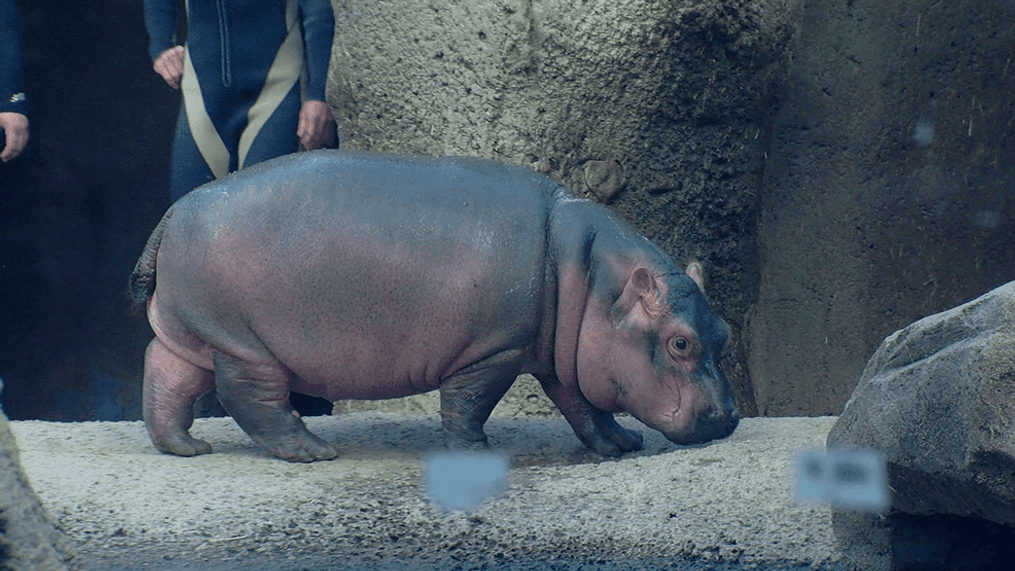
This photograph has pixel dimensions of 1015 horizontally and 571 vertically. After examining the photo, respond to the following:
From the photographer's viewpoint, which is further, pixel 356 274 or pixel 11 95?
pixel 11 95

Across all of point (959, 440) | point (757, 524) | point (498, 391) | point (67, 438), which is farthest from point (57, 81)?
point (959, 440)

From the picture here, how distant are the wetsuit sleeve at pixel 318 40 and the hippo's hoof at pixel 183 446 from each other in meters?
1.26

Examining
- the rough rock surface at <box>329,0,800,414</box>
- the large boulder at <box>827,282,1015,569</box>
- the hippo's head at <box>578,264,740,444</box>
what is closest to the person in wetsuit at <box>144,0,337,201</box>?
the rough rock surface at <box>329,0,800,414</box>

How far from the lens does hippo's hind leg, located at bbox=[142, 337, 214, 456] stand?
2883mm

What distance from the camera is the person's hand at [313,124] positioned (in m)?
3.53

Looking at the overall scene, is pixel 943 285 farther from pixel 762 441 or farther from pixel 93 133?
pixel 93 133

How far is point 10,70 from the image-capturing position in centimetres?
375

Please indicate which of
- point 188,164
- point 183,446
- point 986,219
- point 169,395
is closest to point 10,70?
point 188,164

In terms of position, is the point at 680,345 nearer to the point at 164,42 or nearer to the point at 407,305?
the point at 407,305

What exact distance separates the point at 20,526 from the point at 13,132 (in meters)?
2.68

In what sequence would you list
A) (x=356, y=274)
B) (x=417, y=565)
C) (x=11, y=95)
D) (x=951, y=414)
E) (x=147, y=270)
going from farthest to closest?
(x=11, y=95) < (x=147, y=270) < (x=356, y=274) < (x=417, y=565) < (x=951, y=414)

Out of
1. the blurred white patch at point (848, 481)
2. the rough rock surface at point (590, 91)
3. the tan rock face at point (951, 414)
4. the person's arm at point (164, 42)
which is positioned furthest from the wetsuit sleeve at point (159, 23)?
the tan rock face at point (951, 414)

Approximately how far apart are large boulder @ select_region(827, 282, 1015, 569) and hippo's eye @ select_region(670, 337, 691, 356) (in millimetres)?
674

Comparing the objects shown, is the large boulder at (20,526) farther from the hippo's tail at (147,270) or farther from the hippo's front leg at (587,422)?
the hippo's front leg at (587,422)
